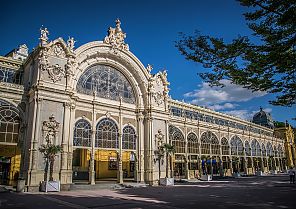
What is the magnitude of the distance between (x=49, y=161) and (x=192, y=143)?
101 feet

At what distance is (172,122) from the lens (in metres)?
45.1

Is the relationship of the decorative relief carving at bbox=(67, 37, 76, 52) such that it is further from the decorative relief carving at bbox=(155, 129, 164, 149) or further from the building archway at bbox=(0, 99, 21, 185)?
the decorative relief carving at bbox=(155, 129, 164, 149)

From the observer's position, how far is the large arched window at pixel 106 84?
3209cm

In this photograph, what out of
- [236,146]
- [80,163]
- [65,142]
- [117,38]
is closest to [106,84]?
[117,38]

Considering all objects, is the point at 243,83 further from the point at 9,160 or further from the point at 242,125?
the point at 242,125

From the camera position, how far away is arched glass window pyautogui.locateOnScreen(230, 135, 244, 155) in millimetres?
60003

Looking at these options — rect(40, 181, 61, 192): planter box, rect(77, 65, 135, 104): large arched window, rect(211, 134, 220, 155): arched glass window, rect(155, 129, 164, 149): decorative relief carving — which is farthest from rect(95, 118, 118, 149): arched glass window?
rect(211, 134, 220, 155): arched glass window

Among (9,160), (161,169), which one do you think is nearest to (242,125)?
(161,169)

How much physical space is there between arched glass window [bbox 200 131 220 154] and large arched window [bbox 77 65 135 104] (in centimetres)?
2175

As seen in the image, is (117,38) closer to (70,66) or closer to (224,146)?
(70,66)

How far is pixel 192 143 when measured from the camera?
159 feet

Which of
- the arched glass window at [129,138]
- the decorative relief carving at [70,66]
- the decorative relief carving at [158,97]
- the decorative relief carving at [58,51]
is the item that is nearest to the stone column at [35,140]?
the decorative relief carving at [70,66]

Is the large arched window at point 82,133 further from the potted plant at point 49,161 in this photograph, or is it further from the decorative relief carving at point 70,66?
the decorative relief carving at point 70,66

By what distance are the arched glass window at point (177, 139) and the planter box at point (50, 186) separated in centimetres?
2445
